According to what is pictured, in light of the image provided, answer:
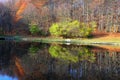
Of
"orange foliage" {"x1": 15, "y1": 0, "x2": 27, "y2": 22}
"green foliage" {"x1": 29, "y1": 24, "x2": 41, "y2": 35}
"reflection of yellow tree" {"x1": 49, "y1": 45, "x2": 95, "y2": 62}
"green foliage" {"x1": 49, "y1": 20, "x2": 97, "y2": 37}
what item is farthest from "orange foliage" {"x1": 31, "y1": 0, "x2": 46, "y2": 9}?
"reflection of yellow tree" {"x1": 49, "y1": 45, "x2": 95, "y2": 62}

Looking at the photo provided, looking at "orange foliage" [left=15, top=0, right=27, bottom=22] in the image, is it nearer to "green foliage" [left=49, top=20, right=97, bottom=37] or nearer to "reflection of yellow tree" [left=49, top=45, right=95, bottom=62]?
"green foliage" [left=49, top=20, right=97, bottom=37]

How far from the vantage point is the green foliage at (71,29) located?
205ft

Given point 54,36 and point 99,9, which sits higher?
point 99,9

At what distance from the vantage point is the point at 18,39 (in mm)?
64000

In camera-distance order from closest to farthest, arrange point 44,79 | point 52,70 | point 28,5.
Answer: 1. point 44,79
2. point 52,70
3. point 28,5

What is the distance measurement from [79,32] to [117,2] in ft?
48.8

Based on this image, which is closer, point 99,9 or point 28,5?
point 99,9

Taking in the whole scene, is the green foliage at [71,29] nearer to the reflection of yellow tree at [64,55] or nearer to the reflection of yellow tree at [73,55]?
the reflection of yellow tree at [73,55]

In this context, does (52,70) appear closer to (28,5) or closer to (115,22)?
(115,22)

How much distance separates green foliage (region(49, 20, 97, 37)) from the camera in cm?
6250

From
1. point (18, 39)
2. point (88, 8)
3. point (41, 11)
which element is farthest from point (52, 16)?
point (18, 39)

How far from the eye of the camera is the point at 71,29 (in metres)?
63.4

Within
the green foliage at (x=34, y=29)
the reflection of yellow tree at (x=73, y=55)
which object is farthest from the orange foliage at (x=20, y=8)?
the reflection of yellow tree at (x=73, y=55)

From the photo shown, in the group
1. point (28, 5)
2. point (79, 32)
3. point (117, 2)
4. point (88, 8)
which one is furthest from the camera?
point (28, 5)
